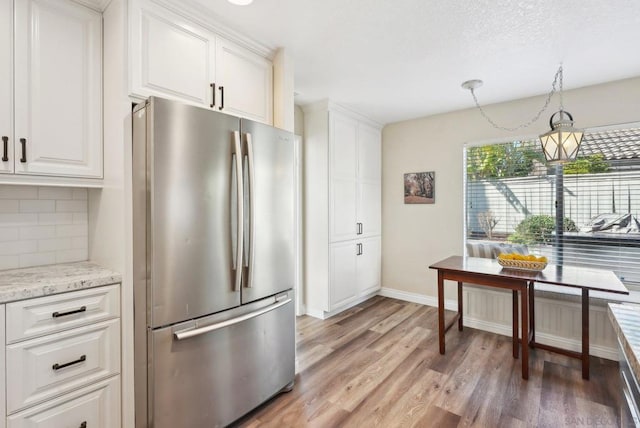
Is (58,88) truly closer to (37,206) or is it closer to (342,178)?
(37,206)

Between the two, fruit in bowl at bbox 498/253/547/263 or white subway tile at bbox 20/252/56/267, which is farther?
fruit in bowl at bbox 498/253/547/263

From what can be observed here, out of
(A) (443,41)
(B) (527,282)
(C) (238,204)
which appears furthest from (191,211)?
(B) (527,282)

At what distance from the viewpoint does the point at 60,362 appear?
146 cm

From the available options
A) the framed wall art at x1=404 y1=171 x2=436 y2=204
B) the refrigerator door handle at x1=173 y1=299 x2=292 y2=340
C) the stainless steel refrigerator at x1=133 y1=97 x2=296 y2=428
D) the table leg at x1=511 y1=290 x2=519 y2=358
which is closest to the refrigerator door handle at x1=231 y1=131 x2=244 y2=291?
the stainless steel refrigerator at x1=133 y1=97 x2=296 y2=428

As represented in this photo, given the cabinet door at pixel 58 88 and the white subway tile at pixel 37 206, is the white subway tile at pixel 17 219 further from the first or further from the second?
the cabinet door at pixel 58 88

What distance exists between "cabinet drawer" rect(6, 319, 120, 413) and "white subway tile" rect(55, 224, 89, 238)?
2.48 ft

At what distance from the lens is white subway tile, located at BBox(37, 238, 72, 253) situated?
1888 mm

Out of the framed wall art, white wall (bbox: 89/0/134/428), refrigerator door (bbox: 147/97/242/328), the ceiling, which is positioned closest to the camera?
refrigerator door (bbox: 147/97/242/328)

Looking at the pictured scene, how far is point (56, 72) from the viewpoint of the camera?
167 cm

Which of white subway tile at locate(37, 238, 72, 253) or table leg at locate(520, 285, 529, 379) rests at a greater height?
white subway tile at locate(37, 238, 72, 253)

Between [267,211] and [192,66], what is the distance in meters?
0.97

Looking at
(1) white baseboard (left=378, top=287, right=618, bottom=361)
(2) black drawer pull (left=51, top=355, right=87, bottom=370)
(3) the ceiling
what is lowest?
(1) white baseboard (left=378, top=287, right=618, bottom=361)

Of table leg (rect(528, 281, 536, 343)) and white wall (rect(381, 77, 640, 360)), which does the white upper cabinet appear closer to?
white wall (rect(381, 77, 640, 360))

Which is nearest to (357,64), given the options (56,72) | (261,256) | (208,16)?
(208,16)
